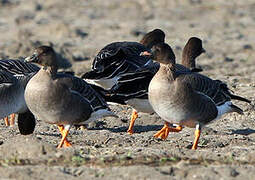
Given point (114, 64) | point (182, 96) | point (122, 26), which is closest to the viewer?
point (182, 96)

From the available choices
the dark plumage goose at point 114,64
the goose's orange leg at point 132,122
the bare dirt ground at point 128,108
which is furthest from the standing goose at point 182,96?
the dark plumage goose at point 114,64

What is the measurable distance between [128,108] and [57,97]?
13.1 feet

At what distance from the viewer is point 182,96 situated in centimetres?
1078

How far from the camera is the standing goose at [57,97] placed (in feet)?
34.7

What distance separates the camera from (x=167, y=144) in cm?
1112

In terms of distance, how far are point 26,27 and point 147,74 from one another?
49.3 ft

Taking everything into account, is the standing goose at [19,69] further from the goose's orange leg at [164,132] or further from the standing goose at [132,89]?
the goose's orange leg at [164,132]

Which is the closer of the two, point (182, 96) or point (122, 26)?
point (182, 96)

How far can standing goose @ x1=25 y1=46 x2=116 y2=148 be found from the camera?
34.7ft

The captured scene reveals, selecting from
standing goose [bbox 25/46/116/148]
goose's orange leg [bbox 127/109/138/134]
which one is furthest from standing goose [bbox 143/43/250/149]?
standing goose [bbox 25/46/116/148]

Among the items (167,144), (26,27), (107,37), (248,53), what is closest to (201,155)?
(167,144)

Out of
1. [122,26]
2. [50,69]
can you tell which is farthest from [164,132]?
[122,26]

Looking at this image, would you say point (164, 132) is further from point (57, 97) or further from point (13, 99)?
point (13, 99)

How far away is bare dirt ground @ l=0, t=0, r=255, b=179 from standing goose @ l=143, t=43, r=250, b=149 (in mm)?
408
